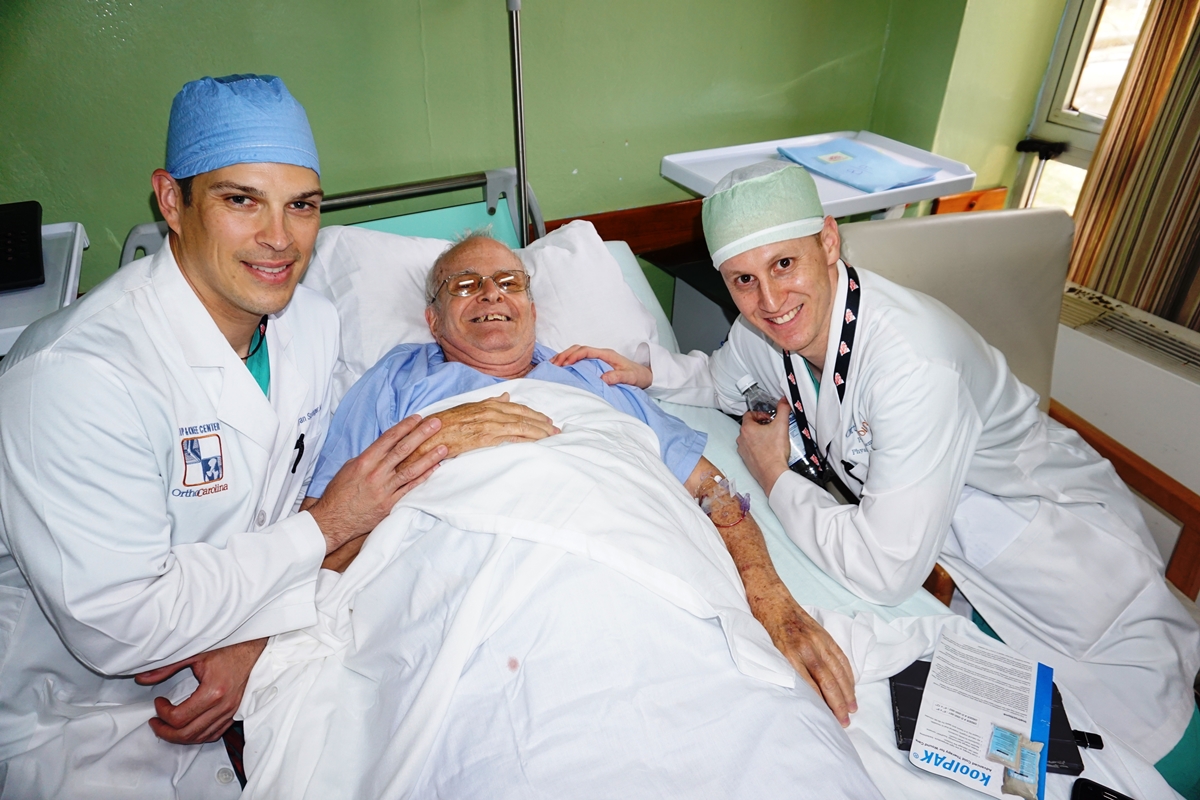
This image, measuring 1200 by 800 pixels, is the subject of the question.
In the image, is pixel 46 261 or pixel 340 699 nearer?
pixel 340 699

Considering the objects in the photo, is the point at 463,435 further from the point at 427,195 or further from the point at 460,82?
the point at 460,82

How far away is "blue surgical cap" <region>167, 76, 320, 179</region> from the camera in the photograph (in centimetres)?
147

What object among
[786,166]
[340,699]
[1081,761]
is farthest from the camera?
[786,166]

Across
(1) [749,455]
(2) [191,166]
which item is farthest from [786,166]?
(2) [191,166]

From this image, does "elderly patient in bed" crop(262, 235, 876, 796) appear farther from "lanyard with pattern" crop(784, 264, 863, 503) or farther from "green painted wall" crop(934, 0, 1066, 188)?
"green painted wall" crop(934, 0, 1066, 188)

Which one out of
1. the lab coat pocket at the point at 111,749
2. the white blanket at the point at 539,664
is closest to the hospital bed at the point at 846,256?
the white blanket at the point at 539,664

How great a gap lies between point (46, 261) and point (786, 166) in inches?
74.9

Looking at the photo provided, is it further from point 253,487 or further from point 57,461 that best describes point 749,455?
point 57,461

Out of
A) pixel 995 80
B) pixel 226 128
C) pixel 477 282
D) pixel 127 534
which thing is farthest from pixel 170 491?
pixel 995 80

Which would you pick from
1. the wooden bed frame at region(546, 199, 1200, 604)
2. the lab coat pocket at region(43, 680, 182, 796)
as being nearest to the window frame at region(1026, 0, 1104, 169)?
the wooden bed frame at region(546, 199, 1200, 604)

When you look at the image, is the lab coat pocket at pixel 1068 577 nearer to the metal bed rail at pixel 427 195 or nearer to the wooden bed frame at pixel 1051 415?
the wooden bed frame at pixel 1051 415

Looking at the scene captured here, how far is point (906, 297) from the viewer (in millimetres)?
1845

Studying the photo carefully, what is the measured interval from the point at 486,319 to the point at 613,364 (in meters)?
0.41

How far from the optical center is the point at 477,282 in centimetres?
215
